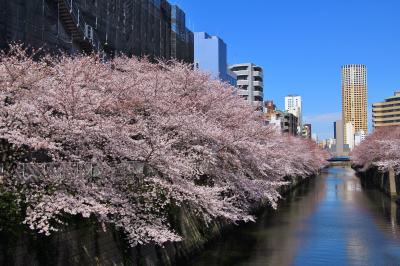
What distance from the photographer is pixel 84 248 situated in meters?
13.9

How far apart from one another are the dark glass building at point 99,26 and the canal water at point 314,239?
15.4 meters

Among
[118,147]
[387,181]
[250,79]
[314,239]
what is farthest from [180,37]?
[118,147]

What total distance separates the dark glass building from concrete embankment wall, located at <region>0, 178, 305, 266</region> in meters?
13.8

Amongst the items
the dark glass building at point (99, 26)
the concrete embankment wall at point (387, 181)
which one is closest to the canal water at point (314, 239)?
the concrete embankment wall at point (387, 181)

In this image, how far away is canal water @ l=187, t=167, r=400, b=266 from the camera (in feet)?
72.4

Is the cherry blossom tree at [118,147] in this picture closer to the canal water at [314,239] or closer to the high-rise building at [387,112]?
the canal water at [314,239]

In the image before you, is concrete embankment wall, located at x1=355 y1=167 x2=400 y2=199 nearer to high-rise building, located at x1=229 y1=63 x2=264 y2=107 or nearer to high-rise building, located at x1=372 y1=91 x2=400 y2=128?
high-rise building, located at x1=229 y1=63 x2=264 y2=107

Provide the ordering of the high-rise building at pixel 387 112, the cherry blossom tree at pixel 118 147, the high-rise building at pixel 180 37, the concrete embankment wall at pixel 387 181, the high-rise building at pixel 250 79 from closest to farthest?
the cherry blossom tree at pixel 118 147 → the concrete embankment wall at pixel 387 181 → the high-rise building at pixel 180 37 → the high-rise building at pixel 250 79 → the high-rise building at pixel 387 112

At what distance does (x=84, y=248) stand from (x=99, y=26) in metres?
30.7

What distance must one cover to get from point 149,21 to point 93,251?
42340 millimetres


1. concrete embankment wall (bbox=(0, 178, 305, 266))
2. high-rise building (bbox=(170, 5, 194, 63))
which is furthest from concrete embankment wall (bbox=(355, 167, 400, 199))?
A: concrete embankment wall (bbox=(0, 178, 305, 266))

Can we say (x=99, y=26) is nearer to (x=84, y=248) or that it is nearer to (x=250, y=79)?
(x=84, y=248)

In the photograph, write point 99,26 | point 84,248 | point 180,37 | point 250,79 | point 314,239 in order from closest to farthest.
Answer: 1. point 84,248
2. point 314,239
3. point 99,26
4. point 180,37
5. point 250,79

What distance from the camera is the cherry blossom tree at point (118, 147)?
40.3 ft
